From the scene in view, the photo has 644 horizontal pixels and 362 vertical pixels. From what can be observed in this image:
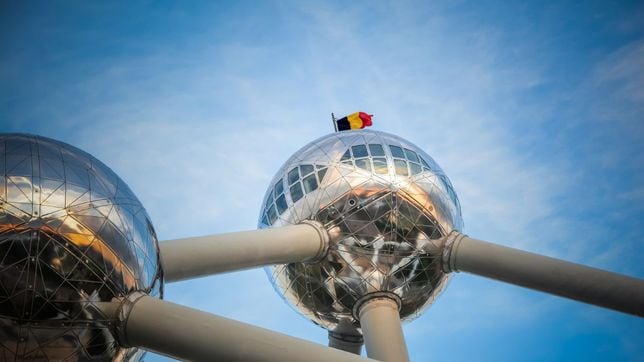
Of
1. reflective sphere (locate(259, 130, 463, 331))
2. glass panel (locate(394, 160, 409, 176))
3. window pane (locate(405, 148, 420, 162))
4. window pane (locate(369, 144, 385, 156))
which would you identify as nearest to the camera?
reflective sphere (locate(259, 130, 463, 331))

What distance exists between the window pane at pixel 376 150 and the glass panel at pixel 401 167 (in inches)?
14.2

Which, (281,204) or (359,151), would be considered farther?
(281,204)

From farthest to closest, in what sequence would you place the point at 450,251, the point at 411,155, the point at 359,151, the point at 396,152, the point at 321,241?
the point at 411,155, the point at 396,152, the point at 359,151, the point at 450,251, the point at 321,241

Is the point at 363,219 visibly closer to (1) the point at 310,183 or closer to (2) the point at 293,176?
(1) the point at 310,183

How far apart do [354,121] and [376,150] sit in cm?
320

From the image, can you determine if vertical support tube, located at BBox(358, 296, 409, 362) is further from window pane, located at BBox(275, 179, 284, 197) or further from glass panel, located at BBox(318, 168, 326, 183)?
window pane, located at BBox(275, 179, 284, 197)

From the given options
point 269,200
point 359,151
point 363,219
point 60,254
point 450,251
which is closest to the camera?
point 60,254

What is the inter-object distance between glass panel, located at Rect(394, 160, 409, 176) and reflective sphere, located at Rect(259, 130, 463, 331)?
0.03 meters

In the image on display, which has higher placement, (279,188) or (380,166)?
(279,188)

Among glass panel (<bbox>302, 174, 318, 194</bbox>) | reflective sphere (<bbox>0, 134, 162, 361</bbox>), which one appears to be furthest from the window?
reflective sphere (<bbox>0, 134, 162, 361</bbox>)

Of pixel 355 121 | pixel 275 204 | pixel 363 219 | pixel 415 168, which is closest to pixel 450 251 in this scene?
pixel 363 219

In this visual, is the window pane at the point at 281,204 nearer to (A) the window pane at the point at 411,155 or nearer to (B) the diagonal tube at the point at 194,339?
(A) the window pane at the point at 411,155

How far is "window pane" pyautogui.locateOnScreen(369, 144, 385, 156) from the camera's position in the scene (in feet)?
40.7

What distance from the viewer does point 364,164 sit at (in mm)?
12102
